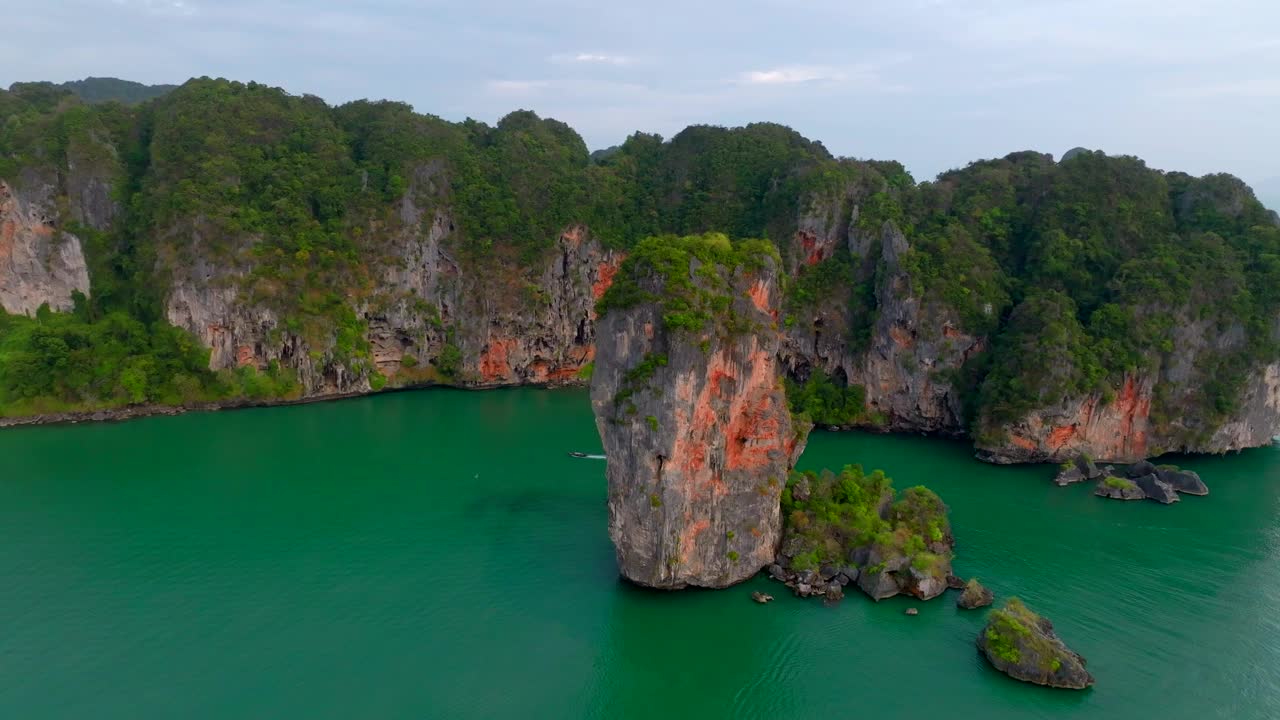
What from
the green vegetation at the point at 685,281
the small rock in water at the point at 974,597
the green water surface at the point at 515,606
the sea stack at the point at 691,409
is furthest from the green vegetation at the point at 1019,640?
the green vegetation at the point at 685,281

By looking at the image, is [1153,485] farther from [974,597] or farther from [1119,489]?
[974,597]

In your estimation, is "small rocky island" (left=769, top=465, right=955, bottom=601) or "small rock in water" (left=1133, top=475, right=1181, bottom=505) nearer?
"small rocky island" (left=769, top=465, right=955, bottom=601)

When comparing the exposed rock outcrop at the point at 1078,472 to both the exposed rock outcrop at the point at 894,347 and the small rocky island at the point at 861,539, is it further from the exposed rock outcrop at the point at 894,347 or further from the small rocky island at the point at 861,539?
Answer: the small rocky island at the point at 861,539

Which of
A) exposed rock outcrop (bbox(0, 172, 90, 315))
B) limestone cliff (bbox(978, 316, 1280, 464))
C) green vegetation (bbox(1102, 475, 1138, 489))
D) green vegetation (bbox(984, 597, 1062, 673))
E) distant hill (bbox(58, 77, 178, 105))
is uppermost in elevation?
distant hill (bbox(58, 77, 178, 105))

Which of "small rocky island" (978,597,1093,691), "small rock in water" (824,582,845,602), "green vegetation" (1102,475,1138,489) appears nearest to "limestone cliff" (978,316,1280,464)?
"green vegetation" (1102,475,1138,489)

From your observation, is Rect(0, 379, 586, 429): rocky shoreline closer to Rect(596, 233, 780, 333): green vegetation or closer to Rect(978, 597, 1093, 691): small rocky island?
Rect(596, 233, 780, 333): green vegetation

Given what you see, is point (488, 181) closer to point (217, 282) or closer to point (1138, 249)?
point (217, 282)

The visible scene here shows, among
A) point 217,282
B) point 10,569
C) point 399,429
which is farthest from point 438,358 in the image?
point 10,569
